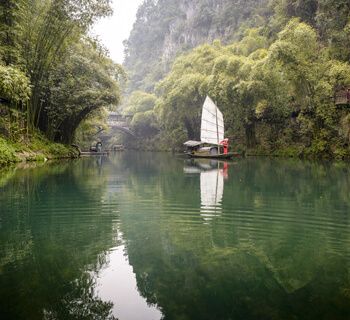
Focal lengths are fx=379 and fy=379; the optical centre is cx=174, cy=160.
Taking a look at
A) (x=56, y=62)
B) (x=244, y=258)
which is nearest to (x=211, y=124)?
(x=56, y=62)

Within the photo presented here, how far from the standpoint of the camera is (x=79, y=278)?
11.1 feet

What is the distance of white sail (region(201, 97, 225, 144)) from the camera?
2784 cm

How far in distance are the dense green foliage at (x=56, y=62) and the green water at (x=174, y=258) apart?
11489 mm

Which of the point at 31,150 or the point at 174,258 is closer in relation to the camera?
the point at 174,258

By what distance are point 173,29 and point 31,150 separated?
6025 centimetres

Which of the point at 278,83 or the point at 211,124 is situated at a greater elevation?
the point at 278,83

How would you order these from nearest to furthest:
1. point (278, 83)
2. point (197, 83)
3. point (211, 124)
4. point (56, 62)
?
point (56, 62), point (278, 83), point (211, 124), point (197, 83)

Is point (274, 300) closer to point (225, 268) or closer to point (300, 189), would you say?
point (225, 268)

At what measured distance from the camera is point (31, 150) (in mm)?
19812

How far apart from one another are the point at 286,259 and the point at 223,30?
54049 millimetres

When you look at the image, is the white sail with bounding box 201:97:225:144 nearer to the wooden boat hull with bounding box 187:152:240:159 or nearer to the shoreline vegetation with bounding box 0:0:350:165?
the wooden boat hull with bounding box 187:152:240:159

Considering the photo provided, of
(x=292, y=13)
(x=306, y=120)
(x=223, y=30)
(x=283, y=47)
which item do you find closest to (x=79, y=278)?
(x=283, y=47)

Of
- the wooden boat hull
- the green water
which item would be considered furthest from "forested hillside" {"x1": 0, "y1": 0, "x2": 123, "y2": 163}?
the green water

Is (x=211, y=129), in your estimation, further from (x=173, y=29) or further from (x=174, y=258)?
(x=173, y=29)
